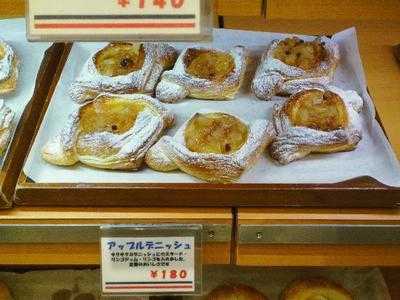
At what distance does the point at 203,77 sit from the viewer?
50.1 inches

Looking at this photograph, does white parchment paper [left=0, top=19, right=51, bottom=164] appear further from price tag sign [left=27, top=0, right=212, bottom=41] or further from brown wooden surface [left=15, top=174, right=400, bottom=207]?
price tag sign [left=27, top=0, right=212, bottom=41]

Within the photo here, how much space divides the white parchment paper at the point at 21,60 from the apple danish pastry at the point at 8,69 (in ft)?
0.04

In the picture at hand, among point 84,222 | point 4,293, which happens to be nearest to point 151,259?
point 84,222

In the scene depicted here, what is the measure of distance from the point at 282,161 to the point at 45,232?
405mm

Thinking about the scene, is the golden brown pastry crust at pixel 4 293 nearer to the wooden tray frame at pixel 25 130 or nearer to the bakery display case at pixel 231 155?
the bakery display case at pixel 231 155

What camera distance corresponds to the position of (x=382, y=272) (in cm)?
144

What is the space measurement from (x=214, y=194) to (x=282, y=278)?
0.48 metres

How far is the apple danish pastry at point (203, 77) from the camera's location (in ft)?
4.12

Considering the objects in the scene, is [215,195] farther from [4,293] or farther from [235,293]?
[4,293]

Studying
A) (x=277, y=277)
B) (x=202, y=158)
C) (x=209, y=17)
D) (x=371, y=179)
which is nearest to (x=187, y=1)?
(x=209, y=17)

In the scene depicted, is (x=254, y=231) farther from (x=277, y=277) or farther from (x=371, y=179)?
(x=277, y=277)

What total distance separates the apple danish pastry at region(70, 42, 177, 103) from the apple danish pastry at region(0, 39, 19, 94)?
127mm

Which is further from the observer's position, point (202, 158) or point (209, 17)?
point (202, 158)

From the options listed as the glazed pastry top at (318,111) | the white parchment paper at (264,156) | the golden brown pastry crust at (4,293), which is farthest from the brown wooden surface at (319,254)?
the golden brown pastry crust at (4,293)
